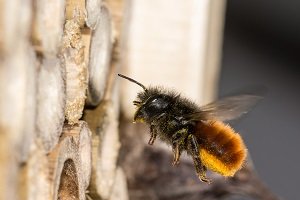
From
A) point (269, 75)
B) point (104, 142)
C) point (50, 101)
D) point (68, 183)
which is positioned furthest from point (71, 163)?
point (269, 75)

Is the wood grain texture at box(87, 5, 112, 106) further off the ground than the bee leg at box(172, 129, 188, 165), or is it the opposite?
the wood grain texture at box(87, 5, 112, 106)

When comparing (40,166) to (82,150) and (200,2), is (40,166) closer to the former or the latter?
(82,150)

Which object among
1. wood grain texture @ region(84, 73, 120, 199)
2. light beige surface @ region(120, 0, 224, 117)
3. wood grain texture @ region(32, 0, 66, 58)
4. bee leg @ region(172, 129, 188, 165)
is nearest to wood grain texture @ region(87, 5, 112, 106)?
wood grain texture @ region(84, 73, 120, 199)

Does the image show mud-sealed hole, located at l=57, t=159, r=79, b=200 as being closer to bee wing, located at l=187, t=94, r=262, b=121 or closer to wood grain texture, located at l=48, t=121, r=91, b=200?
wood grain texture, located at l=48, t=121, r=91, b=200

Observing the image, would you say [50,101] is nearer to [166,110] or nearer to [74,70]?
[74,70]

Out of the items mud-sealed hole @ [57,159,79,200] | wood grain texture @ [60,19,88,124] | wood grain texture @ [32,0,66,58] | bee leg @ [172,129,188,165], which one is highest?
wood grain texture @ [32,0,66,58]

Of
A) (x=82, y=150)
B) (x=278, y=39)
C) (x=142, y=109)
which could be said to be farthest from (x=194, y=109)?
(x=278, y=39)

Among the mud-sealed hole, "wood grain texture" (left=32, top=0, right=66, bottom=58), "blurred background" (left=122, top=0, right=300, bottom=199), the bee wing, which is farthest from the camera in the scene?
"blurred background" (left=122, top=0, right=300, bottom=199)
